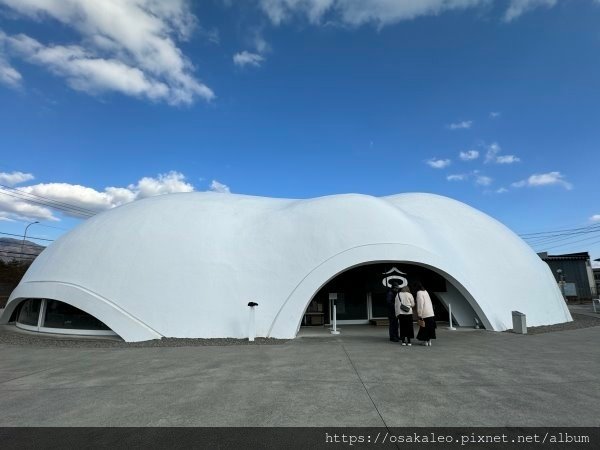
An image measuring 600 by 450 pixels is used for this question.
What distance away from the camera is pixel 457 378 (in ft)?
18.4

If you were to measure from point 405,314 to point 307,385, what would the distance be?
174 inches

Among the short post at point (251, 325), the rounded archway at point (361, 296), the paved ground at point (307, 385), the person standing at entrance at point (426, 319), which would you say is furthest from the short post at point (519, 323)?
the short post at point (251, 325)

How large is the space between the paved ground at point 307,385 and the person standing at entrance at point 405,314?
1.12 ft

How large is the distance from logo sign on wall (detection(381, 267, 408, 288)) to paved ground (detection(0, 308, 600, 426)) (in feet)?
10.7

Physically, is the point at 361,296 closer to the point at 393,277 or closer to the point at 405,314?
the point at 393,277

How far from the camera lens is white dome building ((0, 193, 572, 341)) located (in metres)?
10.2

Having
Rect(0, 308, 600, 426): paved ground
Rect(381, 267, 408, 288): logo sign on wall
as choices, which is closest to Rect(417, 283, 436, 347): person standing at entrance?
Rect(0, 308, 600, 426): paved ground

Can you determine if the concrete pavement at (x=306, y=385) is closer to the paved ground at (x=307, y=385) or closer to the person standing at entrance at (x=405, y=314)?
the paved ground at (x=307, y=385)

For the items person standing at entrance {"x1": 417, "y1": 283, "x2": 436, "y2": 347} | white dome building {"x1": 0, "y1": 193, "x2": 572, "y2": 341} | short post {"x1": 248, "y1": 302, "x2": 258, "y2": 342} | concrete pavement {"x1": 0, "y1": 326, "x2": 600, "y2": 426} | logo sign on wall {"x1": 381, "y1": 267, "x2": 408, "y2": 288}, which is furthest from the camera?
logo sign on wall {"x1": 381, "y1": 267, "x2": 408, "y2": 288}

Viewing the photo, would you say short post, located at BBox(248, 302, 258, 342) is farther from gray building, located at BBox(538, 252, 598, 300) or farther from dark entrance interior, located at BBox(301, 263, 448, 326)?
gray building, located at BBox(538, 252, 598, 300)

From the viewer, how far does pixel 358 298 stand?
44.0ft

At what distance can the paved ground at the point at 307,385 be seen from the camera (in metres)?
4.08

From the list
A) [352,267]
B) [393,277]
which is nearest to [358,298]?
[393,277]
